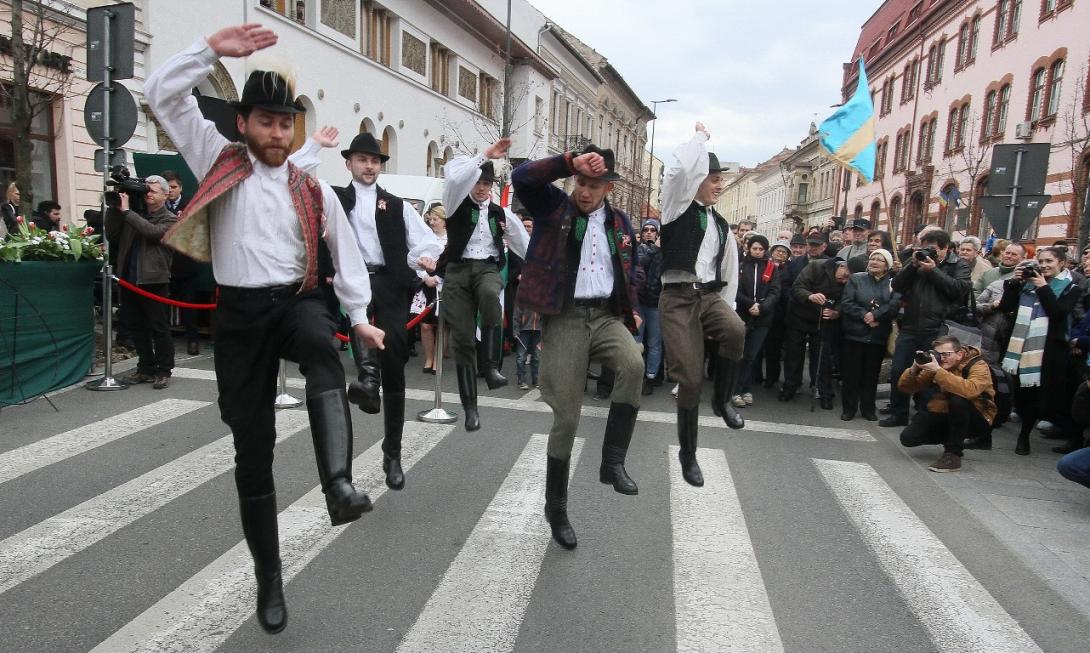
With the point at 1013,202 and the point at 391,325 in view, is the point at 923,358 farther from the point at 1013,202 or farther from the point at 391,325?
the point at 391,325

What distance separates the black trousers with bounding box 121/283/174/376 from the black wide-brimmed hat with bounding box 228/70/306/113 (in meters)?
5.92

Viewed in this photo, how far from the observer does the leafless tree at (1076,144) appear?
72.9ft

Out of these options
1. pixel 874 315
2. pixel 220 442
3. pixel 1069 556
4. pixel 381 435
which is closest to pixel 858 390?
pixel 874 315

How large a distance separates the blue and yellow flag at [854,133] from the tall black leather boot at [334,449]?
32.7 ft

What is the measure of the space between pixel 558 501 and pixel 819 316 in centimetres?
618

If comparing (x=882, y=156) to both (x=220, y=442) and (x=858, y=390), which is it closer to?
(x=858, y=390)

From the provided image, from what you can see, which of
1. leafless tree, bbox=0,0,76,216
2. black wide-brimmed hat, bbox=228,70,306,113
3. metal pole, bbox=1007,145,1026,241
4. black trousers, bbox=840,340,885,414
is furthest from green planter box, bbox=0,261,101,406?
metal pole, bbox=1007,145,1026,241

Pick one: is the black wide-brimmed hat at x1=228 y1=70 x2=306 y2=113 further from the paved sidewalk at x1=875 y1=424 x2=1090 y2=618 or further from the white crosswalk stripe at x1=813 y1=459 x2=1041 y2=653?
the paved sidewalk at x1=875 y1=424 x2=1090 y2=618

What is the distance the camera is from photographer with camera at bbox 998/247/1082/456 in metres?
7.28

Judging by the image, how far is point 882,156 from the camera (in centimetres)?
4491

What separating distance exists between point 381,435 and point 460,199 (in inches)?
95.7

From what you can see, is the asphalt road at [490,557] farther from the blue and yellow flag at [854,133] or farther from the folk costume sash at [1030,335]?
the blue and yellow flag at [854,133]

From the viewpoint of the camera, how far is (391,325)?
5.18m

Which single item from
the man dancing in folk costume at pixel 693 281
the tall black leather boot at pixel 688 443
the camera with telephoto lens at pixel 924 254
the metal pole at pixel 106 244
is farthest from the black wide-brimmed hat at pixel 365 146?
the camera with telephoto lens at pixel 924 254
